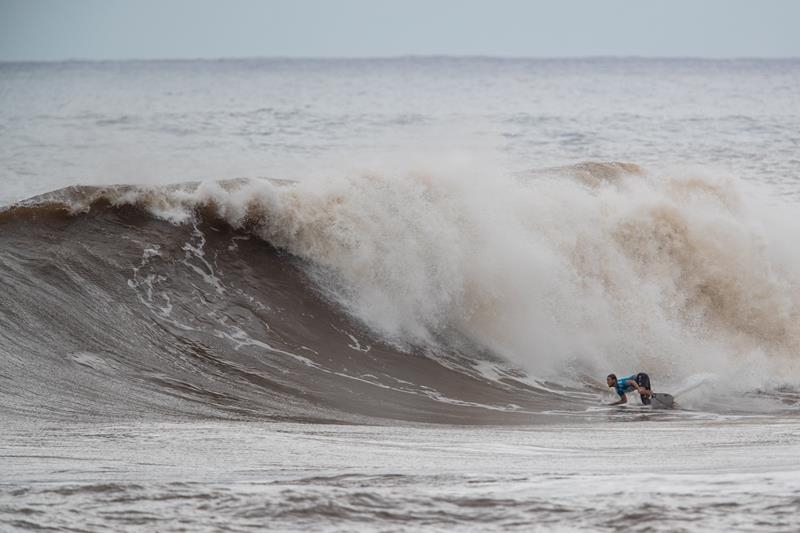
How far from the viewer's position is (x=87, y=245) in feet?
42.7

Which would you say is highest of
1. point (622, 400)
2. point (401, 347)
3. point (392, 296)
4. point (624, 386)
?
point (392, 296)

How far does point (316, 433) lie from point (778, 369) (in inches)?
290

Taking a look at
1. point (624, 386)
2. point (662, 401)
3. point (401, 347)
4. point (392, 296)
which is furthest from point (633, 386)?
point (392, 296)

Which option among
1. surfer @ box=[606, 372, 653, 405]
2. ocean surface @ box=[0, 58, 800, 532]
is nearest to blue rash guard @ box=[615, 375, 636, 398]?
surfer @ box=[606, 372, 653, 405]

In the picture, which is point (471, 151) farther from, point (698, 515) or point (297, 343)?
point (698, 515)

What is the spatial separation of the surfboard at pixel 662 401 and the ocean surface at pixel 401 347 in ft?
0.54

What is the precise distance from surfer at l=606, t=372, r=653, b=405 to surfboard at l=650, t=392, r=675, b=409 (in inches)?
2.0

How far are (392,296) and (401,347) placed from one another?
42.7 inches

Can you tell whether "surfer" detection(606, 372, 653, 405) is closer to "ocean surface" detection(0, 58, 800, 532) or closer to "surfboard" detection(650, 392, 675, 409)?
"surfboard" detection(650, 392, 675, 409)

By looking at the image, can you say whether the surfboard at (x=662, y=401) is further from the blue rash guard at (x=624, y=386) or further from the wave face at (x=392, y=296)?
the wave face at (x=392, y=296)

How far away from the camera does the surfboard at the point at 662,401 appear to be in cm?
1073

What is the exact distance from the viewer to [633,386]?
1095 cm

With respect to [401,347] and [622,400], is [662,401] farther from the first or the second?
[401,347]

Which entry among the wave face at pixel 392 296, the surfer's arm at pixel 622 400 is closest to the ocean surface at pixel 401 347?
the wave face at pixel 392 296
